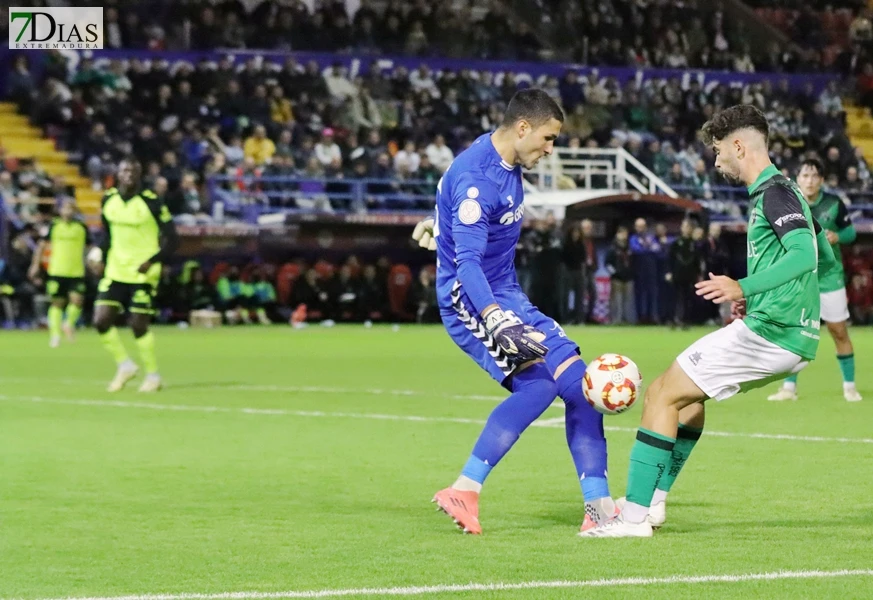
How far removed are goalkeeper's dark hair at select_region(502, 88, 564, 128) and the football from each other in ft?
3.81

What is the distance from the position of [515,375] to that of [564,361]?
9.6 inches

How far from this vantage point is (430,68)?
1414 inches

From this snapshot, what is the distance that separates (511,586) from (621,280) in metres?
26.1

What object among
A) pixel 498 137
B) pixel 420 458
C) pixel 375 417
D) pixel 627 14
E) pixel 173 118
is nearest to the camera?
pixel 498 137

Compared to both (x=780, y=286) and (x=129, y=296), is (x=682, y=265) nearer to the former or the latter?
(x=129, y=296)

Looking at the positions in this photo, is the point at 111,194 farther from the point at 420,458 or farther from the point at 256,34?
the point at 256,34

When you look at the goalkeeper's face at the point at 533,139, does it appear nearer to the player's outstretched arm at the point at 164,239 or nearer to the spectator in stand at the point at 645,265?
the player's outstretched arm at the point at 164,239

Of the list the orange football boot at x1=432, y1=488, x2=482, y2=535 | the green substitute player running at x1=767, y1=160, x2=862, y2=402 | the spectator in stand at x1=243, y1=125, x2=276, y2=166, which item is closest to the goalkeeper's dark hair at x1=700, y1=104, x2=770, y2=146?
the orange football boot at x1=432, y1=488, x2=482, y2=535

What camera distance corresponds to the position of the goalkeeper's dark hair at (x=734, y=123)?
7.15 m

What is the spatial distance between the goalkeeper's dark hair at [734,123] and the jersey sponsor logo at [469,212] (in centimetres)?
109

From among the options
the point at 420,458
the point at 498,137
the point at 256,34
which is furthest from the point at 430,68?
the point at 498,137

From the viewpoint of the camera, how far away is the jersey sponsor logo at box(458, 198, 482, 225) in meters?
7.17

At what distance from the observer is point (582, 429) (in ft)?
24.4

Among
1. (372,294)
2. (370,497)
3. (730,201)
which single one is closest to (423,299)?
(372,294)
